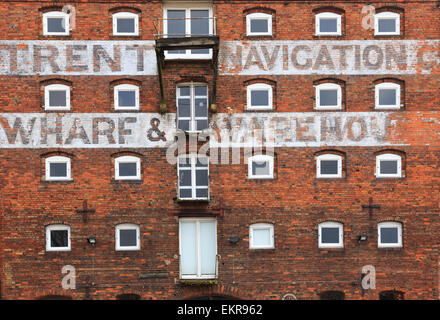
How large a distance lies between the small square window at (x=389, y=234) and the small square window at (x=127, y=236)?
848cm

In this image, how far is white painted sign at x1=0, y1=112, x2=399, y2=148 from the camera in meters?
19.1

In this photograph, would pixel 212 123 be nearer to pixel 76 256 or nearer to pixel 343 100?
pixel 343 100

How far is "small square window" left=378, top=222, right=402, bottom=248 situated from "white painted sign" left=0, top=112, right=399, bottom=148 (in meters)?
2.84

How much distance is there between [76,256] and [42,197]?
2.34 m

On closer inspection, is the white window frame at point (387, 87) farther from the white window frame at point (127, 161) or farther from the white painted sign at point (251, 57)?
the white window frame at point (127, 161)

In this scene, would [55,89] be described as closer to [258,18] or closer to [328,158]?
[258,18]

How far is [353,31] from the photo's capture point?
19.7m

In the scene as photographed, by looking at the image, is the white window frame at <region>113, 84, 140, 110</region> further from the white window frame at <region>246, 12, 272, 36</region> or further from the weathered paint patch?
the white window frame at <region>246, 12, 272, 36</region>

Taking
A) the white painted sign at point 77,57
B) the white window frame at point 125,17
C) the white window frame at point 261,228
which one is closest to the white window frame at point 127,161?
the white painted sign at point 77,57

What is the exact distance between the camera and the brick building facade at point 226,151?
742 inches

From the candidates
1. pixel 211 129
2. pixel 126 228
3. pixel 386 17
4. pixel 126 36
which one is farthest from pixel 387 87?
pixel 126 228

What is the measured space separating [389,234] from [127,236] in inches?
359

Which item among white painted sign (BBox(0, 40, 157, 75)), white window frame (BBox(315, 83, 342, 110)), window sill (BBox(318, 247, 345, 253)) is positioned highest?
white painted sign (BBox(0, 40, 157, 75))

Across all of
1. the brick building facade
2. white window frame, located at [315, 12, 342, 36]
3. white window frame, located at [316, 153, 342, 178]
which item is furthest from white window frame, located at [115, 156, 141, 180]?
white window frame, located at [315, 12, 342, 36]
